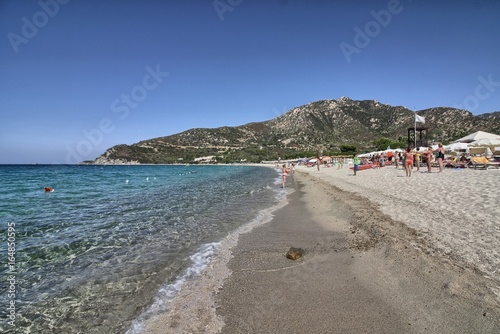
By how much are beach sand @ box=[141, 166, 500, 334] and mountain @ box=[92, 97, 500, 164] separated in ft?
294

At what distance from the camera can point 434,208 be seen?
348 inches

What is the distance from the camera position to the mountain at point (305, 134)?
10138 cm

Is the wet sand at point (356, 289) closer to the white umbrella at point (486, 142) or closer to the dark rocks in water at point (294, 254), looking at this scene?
the dark rocks in water at point (294, 254)

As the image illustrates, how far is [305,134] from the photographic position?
131250 mm

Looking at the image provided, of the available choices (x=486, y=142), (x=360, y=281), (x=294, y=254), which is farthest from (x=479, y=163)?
(x=360, y=281)

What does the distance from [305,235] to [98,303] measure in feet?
17.8

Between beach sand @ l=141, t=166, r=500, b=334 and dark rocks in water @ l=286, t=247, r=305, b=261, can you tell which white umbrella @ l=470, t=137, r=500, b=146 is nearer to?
beach sand @ l=141, t=166, r=500, b=334

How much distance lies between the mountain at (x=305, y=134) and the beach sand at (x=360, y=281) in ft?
294

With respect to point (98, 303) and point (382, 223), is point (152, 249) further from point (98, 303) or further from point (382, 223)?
point (382, 223)

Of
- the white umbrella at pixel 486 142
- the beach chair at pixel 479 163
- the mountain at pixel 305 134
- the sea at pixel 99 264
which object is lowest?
the sea at pixel 99 264

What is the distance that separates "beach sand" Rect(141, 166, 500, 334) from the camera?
360cm

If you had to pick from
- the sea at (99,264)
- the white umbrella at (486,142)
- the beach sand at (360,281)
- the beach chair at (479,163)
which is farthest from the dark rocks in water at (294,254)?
the white umbrella at (486,142)

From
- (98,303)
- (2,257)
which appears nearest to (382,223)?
(98,303)

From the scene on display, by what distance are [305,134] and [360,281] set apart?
426ft
